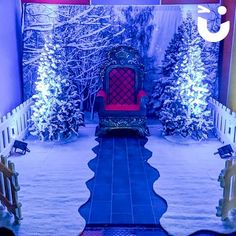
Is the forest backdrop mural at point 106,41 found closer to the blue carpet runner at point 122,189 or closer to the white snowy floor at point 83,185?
the white snowy floor at point 83,185

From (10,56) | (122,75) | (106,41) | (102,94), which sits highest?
(106,41)

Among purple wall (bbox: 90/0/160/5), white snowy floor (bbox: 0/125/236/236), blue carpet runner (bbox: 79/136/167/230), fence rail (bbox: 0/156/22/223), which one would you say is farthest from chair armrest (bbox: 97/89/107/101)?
fence rail (bbox: 0/156/22/223)

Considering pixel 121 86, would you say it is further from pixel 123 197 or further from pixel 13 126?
pixel 123 197

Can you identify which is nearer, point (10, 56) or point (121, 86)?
point (10, 56)

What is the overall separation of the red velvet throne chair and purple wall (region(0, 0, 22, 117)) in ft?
5.81

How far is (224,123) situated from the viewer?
20.9 feet

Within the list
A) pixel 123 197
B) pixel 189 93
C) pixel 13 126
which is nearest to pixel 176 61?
Answer: pixel 189 93

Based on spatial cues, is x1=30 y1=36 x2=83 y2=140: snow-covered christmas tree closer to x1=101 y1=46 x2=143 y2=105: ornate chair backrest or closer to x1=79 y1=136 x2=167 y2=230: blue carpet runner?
x1=79 y1=136 x2=167 y2=230: blue carpet runner

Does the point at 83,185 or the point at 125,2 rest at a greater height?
the point at 125,2

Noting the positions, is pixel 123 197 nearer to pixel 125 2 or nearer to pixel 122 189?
pixel 122 189

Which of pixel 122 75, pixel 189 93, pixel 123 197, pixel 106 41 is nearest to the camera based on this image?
pixel 123 197

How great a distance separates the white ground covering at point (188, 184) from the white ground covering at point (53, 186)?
1.08m

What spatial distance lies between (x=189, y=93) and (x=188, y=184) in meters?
2.38

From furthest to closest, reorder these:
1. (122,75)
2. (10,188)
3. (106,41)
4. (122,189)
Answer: (106,41) → (122,75) → (122,189) → (10,188)
